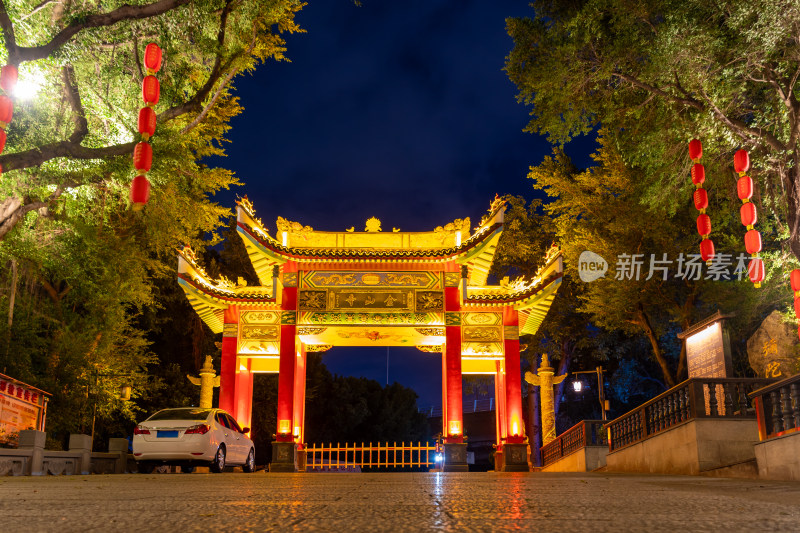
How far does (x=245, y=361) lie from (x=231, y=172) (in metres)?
6.18

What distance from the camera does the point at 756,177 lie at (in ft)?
45.6

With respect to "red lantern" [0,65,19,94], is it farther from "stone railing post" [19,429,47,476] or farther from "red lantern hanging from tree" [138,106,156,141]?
"stone railing post" [19,429,47,476]

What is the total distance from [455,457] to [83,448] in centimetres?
878

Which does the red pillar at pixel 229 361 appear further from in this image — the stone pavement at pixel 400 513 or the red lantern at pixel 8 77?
the stone pavement at pixel 400 513

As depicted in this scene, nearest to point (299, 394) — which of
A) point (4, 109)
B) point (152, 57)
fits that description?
point (152, 57)

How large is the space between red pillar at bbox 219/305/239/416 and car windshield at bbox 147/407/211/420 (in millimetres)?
4769

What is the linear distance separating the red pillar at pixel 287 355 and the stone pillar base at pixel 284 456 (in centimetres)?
16

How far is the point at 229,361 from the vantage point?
18.3 meters

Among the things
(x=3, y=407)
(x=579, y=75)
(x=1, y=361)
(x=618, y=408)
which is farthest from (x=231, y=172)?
(x=618, y=408)

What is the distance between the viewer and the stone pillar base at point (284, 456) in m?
16.5

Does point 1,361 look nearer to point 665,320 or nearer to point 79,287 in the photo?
point 79,287

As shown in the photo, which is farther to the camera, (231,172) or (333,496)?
(231,172)

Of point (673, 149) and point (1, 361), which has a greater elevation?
point (673, 149)

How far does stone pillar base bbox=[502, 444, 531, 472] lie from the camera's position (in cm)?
1714
